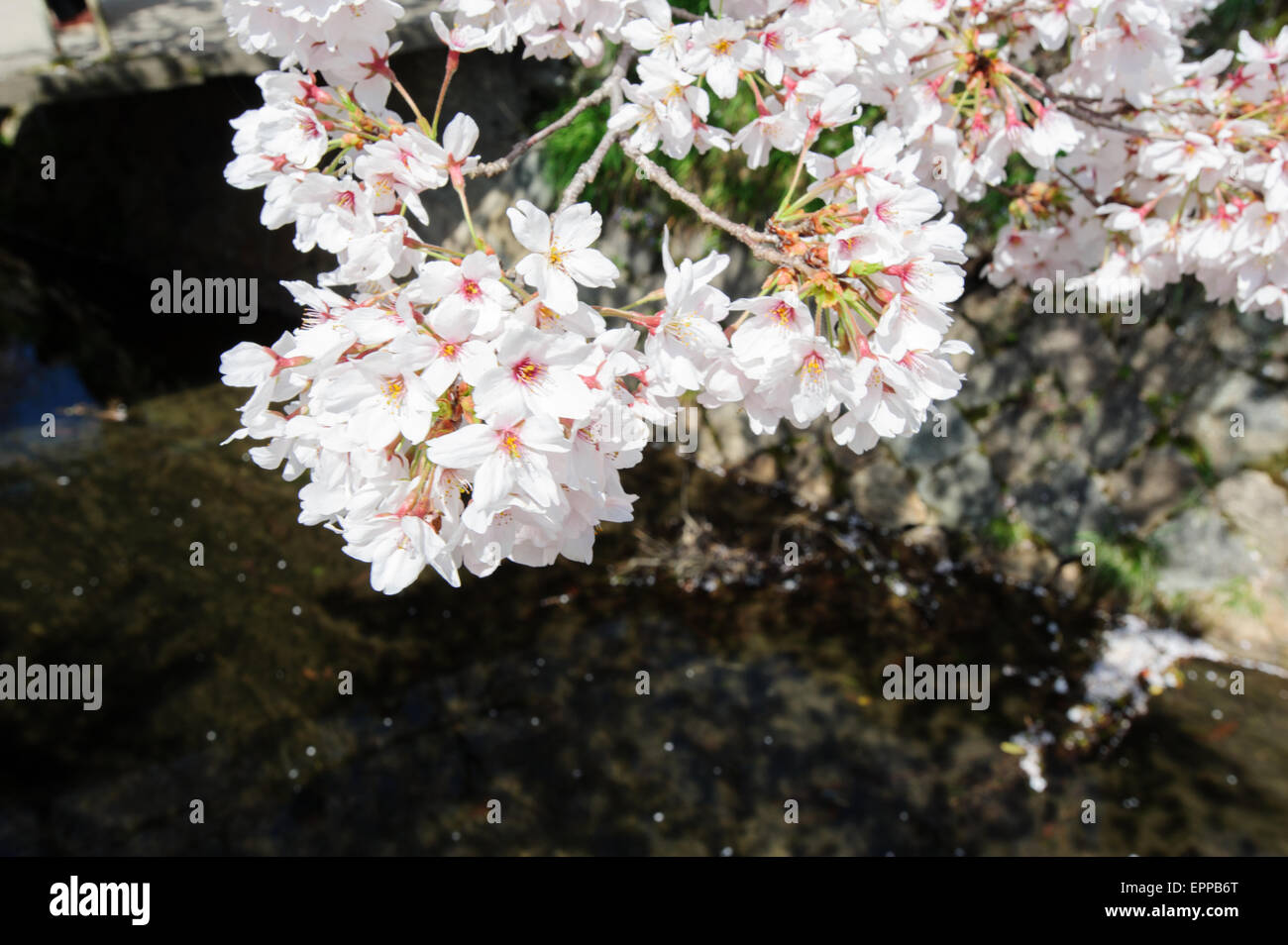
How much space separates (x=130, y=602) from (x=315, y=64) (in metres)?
3.53

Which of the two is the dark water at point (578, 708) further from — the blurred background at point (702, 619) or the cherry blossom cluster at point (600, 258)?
the cherry blossom cluster at point (600, 258)

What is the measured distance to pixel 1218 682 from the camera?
397 centimetres

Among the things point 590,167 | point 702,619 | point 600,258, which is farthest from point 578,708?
point 600,258

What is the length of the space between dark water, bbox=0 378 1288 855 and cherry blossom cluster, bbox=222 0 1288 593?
7.32ft

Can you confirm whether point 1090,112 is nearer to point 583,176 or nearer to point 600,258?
point 583,176

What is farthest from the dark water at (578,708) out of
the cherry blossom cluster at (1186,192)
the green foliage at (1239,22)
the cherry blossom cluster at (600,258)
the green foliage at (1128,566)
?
the green foliage at (1239,22)

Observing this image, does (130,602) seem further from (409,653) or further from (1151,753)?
(1151,753)

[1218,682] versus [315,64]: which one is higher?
[315,64]

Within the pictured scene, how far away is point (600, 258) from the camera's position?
1445mm

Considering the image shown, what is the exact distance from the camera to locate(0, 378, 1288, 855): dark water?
11.0 ft

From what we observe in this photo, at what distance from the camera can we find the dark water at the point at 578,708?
336 centimetres

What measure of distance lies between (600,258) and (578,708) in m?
2.78
